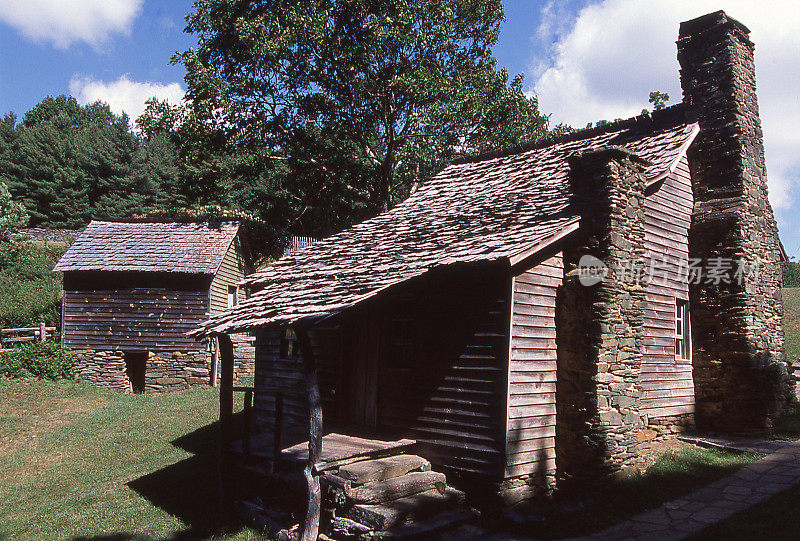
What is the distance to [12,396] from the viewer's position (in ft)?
63.5

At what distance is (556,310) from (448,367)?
6.87 feet

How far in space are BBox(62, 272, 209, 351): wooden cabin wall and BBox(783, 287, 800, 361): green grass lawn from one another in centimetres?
2353

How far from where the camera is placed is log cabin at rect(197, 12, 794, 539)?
913 centimetres

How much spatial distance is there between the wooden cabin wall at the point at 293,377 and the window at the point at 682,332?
7.50 meters

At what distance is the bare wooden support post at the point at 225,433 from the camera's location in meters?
10.8

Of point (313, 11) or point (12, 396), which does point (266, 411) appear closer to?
point (12, 396)

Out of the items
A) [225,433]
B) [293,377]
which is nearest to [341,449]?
[225,433]

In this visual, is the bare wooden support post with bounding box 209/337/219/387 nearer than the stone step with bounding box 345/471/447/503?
No

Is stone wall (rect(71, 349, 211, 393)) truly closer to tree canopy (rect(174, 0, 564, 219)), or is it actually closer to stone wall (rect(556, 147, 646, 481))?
tree canopy (rect(174, 0, 564, 219))

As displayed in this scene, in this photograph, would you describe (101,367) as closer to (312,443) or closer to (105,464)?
(105,464)

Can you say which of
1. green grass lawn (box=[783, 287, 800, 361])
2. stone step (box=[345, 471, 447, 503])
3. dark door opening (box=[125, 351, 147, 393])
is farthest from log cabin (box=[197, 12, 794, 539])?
green grass lawn (box=[783, 287, 800, 361])

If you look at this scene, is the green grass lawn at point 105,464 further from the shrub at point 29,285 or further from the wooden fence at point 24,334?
the shrub at point 29,285

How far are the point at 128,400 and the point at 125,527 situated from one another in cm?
1146

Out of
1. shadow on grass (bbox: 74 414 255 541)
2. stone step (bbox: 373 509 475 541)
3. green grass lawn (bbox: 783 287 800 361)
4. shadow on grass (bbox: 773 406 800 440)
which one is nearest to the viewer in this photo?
stone step (bbox: 373 509 475 541)
